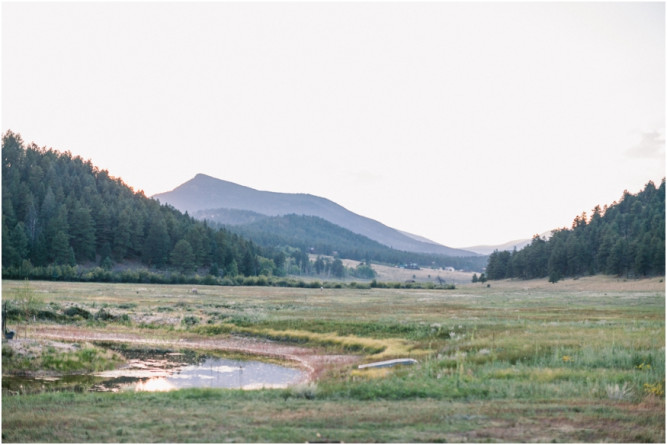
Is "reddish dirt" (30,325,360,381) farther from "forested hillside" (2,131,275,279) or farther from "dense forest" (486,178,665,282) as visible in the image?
"dense forest" (486,178,665,282)

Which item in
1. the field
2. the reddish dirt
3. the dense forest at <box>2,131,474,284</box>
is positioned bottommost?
the reddish dirt

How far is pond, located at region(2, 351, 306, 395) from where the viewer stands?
79.9 feet

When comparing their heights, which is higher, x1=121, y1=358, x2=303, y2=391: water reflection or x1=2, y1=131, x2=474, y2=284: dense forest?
x1=2, y1=131, x2=474, y2=284: dense forest

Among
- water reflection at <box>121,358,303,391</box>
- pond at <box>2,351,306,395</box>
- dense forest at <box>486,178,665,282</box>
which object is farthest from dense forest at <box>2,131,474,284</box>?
water reflection at <box>121,358,303,391</box>

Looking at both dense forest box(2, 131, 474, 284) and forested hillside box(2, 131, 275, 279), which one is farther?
forested hillside box(2, 131, 275, 279)

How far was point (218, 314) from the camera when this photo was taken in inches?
2199

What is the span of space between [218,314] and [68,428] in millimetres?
43467

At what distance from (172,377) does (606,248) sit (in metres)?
124

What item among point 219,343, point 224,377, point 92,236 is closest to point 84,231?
point 92,236

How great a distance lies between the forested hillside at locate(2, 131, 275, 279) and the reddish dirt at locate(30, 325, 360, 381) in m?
75.6

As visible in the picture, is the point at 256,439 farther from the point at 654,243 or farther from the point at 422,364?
the point at 654,243

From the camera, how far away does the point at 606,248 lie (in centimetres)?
13025

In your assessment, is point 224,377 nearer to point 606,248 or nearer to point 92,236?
point 92,236

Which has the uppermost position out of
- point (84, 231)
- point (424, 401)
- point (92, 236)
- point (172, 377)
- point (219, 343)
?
point (84, 231)
